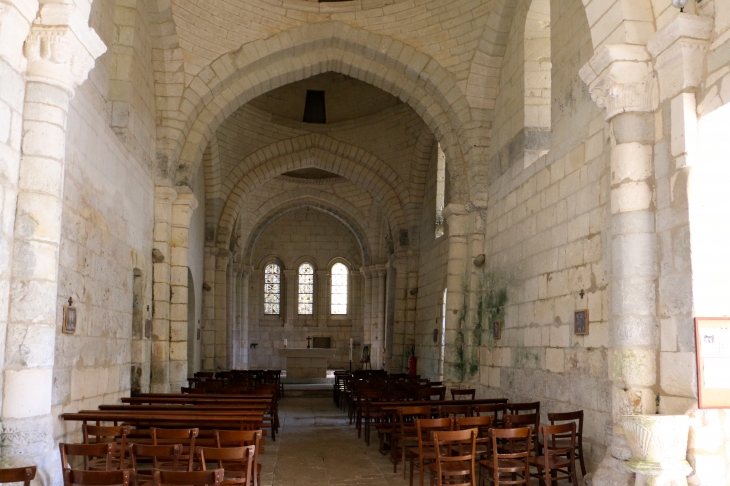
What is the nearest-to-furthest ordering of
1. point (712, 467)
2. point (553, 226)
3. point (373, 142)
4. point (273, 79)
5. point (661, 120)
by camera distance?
point (712, 467)
point (661, 120)
point (553, 226)
point (273, 79)
point (373, 142)

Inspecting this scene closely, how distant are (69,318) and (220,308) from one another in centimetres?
1160

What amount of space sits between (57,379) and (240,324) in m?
18.5

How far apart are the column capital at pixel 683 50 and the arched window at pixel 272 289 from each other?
24.2 m

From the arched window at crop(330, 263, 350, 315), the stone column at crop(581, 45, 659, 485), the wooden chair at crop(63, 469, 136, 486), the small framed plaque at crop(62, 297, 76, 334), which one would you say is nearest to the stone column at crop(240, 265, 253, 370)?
the arched window at crop(330, 263, 350, 315)

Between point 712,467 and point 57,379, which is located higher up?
point 57,379

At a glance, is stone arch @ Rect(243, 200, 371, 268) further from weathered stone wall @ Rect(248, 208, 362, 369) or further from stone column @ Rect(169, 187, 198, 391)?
stone column @ Rect(169, 187, 198, 391)

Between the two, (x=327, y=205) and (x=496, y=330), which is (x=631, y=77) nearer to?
(x=496, y=330)

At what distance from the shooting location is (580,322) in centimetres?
777

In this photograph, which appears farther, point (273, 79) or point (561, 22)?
point (273, 79)

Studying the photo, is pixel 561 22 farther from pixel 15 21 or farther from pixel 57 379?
pixel 57 379

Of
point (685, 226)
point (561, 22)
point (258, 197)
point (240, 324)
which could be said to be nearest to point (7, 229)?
point (685, 226)

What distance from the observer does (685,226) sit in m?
5.46

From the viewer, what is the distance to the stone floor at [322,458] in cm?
746

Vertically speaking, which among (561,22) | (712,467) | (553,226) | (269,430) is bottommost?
(269,430)
